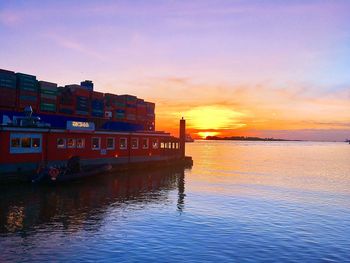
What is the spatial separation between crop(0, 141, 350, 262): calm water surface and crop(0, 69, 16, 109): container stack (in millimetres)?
24556

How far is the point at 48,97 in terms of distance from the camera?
6756 cm

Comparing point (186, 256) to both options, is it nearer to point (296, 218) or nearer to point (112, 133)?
point (296, 218)

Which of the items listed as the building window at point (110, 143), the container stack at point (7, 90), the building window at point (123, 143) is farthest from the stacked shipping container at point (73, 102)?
the building window at point (123, 143)

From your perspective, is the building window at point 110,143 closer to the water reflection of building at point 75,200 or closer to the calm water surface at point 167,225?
the water reflection of building at point 75,200

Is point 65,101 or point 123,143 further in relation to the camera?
point 65,101

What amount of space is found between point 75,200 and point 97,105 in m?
48.2

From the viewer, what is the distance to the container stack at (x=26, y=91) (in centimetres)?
6265

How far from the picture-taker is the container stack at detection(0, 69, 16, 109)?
59250mm

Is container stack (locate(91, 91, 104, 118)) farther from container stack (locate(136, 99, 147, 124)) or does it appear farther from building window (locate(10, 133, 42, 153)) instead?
building window (locate(10, 133, 42, 153))

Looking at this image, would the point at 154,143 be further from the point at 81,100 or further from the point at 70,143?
the point at 70,143

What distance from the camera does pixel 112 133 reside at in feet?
193

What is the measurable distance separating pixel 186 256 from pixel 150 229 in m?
5.80

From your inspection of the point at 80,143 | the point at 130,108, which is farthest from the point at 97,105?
the point at 80,143

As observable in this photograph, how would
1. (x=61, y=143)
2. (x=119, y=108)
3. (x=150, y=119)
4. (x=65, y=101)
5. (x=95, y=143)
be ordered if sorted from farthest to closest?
(x=150, y=119)
(x=119, y=108)
(x=65, y=101)
(x=95, y=143)
(x=61, y=143)
